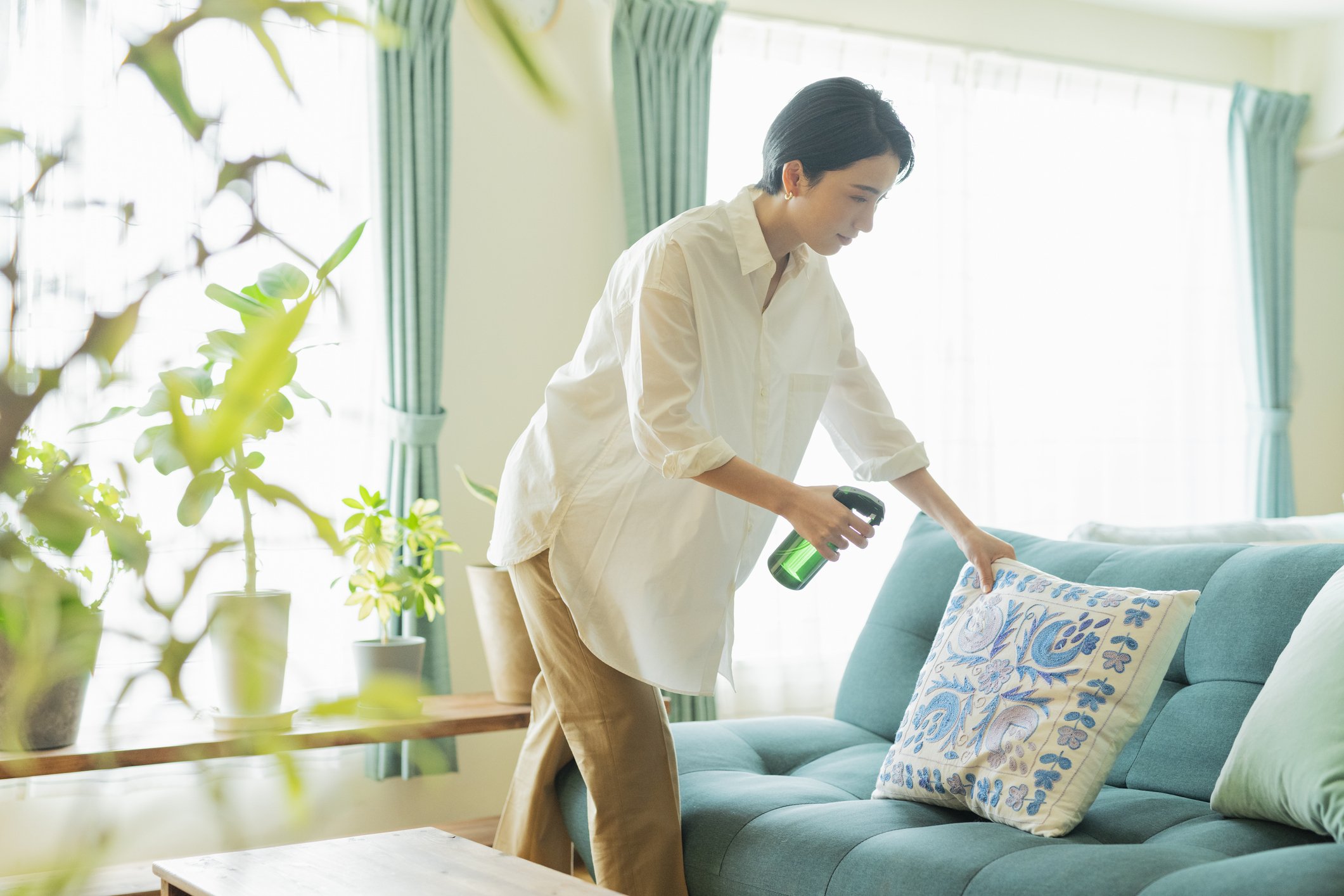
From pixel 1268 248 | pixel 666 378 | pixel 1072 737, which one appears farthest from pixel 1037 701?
pixel 1268 248

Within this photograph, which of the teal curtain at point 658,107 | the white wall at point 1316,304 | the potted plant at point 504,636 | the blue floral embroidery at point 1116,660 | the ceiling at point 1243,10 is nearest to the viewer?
the blue floral embroidery at point 1116,660

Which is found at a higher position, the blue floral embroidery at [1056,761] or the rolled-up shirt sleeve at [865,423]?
the rolled-up shirt sleeve at [865,423]

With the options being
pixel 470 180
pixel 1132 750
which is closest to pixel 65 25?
pixel 1132 750

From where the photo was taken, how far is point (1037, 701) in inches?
71.3

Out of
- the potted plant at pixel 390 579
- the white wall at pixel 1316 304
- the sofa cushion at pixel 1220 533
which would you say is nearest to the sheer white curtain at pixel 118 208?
the potted plant at pixel 390 579

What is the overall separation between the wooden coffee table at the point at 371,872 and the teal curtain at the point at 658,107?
171 cm

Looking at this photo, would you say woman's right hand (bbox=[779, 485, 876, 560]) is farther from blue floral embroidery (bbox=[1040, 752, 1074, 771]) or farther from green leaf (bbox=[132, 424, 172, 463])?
green leaf (bbox=[132, 424, 172, 463])

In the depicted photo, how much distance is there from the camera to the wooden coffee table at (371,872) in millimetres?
1541

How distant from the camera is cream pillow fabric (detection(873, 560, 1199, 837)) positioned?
68.2 inches

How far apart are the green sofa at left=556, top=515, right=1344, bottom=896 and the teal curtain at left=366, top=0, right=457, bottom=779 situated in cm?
107

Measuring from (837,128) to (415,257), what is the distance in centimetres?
163

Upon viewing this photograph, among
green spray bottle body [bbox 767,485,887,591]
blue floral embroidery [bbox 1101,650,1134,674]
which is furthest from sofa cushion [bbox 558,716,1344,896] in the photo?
green spray bottle body [bbox 767,485,887,591]

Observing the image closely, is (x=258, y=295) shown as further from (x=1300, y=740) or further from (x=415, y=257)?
(x=1300, y=740)

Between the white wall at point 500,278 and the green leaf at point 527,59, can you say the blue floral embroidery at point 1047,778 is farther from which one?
the white wall at point 500,278
